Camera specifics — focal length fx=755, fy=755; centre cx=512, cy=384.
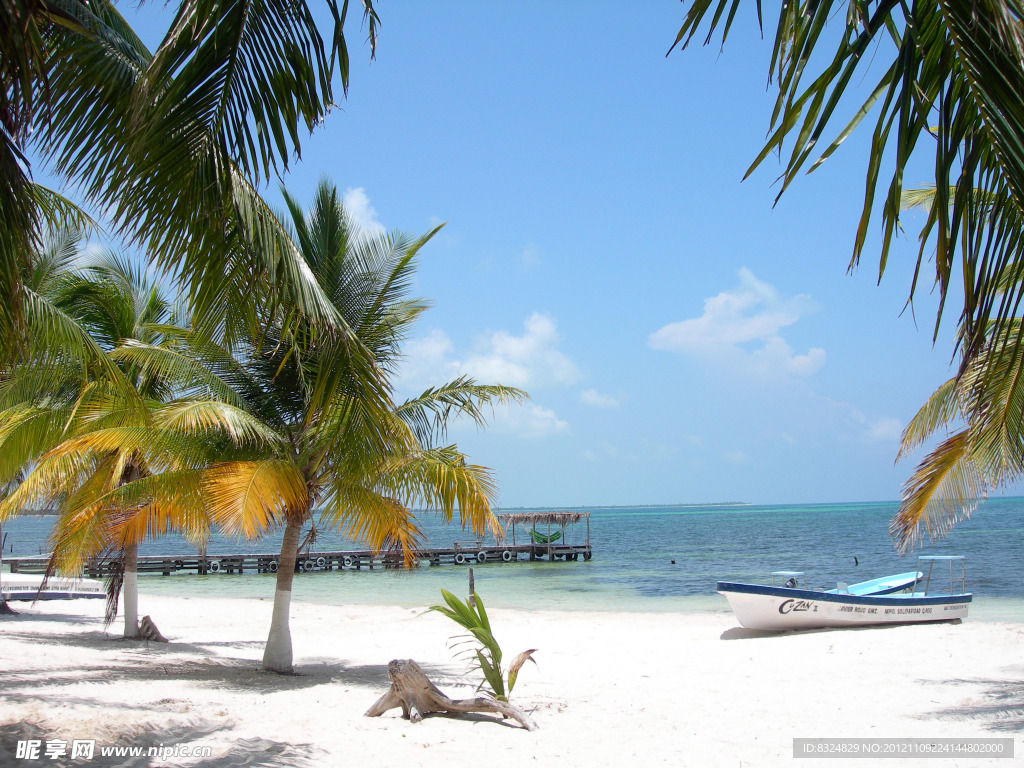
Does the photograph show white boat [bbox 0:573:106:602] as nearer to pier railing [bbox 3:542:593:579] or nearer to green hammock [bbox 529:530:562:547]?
pier railing [bbox 3:542:593:579]

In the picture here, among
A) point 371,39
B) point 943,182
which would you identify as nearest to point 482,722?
point 371,39

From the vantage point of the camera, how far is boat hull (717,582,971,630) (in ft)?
46.8

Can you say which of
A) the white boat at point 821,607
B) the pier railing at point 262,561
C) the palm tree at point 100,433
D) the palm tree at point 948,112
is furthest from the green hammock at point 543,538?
the palm tree at point 948,112

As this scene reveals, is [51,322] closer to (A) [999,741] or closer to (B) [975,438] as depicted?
(B) [975,438]

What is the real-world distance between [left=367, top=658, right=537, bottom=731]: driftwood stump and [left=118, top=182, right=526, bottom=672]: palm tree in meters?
1.66

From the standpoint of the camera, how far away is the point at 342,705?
7.70 m

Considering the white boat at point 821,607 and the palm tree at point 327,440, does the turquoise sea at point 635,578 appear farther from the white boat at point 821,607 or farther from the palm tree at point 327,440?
the palm tree at point 327,440

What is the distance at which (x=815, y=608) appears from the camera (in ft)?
46.8

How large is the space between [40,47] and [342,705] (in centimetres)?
644

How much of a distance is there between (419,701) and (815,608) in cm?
978

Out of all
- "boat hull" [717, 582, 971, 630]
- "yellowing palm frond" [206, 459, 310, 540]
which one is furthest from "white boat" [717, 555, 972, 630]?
"yellowing palm frond" [206, 459, 310, 540]

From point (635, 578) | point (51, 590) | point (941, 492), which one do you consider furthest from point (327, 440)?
point (635, 578)

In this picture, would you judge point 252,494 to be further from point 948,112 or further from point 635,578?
point 635,578

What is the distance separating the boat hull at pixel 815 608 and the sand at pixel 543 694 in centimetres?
44
